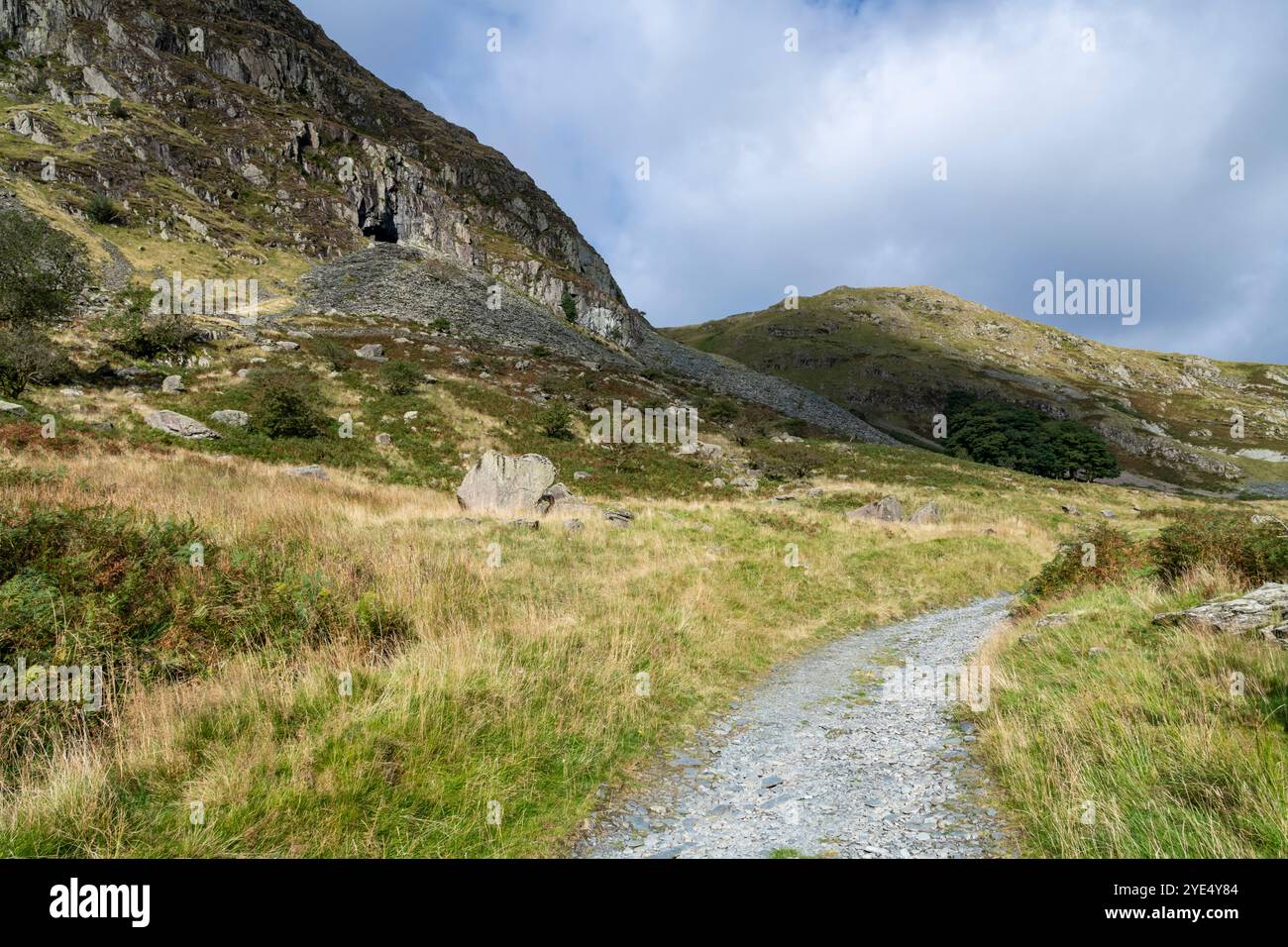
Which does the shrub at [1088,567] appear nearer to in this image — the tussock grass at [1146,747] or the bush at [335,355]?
the tussock grass at [1146,747]

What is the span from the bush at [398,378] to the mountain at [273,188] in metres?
18.2

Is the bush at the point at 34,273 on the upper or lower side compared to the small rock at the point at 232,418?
upper

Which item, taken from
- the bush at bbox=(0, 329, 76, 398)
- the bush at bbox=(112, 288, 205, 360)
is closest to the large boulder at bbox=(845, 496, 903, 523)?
the bush at bbox=(0, 329, 76, 398)

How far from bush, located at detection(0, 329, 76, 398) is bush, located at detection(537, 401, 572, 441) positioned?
23.4 m

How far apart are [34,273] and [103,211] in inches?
1396

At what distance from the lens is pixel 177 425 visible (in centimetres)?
2395

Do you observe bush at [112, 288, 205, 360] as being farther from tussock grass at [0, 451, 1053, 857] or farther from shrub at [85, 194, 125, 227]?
shrub at [85, 194, 125, 227]

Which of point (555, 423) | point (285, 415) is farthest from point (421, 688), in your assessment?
point (555, 423)

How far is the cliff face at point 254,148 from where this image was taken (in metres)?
65.8

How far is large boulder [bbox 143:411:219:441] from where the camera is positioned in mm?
23719

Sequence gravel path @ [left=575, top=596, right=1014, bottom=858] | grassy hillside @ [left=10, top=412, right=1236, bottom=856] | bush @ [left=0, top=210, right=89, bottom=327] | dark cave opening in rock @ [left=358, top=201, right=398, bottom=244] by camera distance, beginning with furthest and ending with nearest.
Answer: dark cave opening in rock @ [left=358, top=201, right=398, bottom=244] → bush @ [left=0, top=210, right=89, bottom=327] → gravel path @ [left=575, top=596, right=1014, bottom=858] → grassy hillside @ [left=10, top=412, right=1236, bottom=856]

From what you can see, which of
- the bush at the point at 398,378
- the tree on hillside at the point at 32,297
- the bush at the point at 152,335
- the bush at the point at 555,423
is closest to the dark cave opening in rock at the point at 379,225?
the bush at the point at 152,335

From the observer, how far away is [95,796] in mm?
3633
